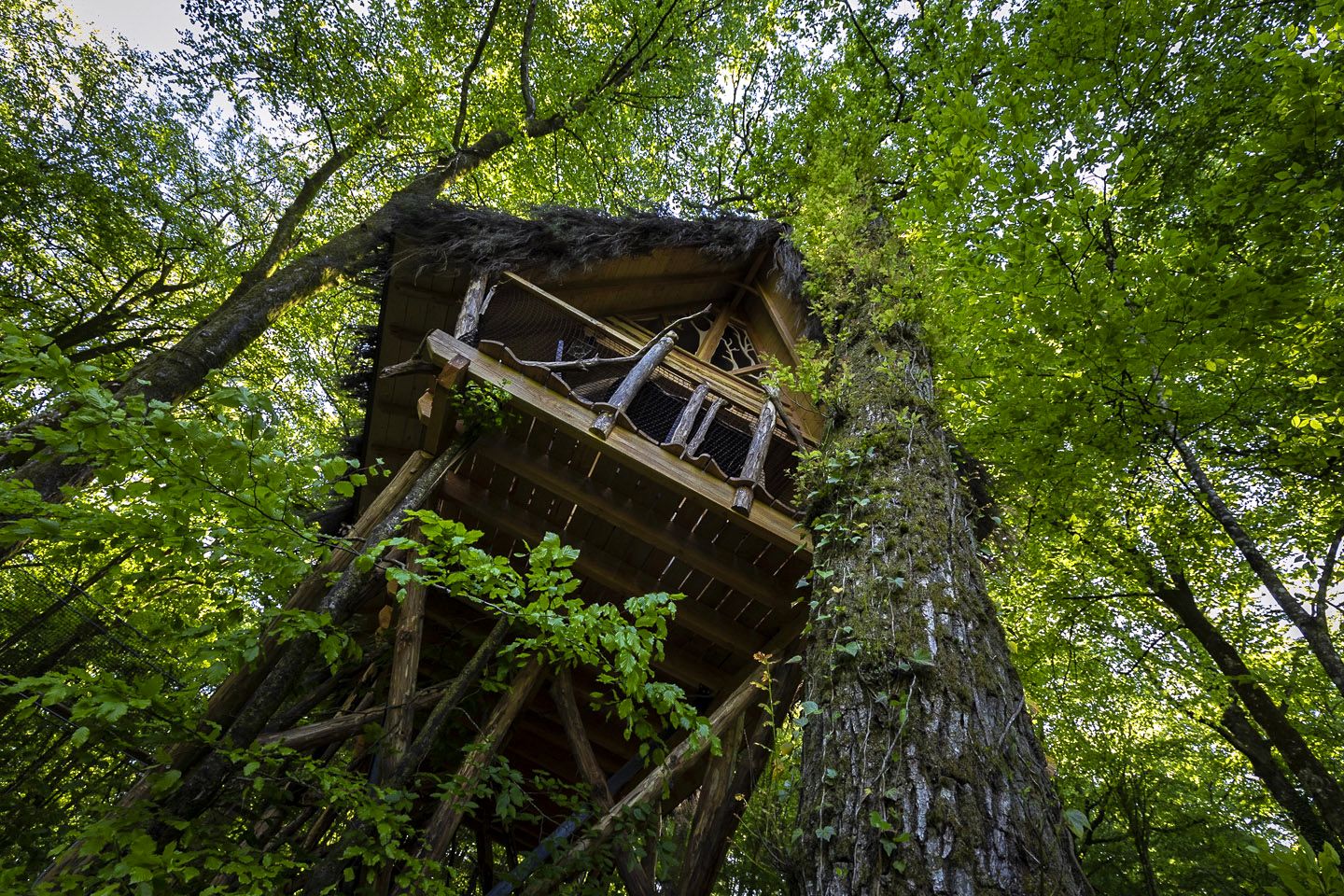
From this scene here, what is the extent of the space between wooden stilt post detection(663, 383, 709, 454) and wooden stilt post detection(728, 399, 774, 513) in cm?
47

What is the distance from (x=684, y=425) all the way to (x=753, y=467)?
74cm

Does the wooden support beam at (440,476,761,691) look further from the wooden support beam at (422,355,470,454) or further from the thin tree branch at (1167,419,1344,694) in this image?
the thin tree branch at (1167,419,1344,694)

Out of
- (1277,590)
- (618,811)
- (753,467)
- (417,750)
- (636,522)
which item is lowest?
(417,750)

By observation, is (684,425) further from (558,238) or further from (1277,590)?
(1277,590)

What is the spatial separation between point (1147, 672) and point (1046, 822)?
759 cm

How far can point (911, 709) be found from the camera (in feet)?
6.71

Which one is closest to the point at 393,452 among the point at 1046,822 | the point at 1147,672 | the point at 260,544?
the point at 260,544

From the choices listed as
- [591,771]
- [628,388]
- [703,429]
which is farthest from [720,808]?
[628,388]

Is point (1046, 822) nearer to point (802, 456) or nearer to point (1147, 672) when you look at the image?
point (802, 456)

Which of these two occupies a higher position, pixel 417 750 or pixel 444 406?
pixel 444 406

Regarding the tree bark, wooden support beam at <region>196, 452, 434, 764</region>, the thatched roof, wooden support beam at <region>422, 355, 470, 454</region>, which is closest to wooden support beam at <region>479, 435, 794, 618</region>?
wooden support beam at <region>422, 355, 470, 454</region>

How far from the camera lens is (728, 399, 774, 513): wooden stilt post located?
14.3 feet

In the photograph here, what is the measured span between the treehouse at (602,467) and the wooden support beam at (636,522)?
0.01m

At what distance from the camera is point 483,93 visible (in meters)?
10.8
